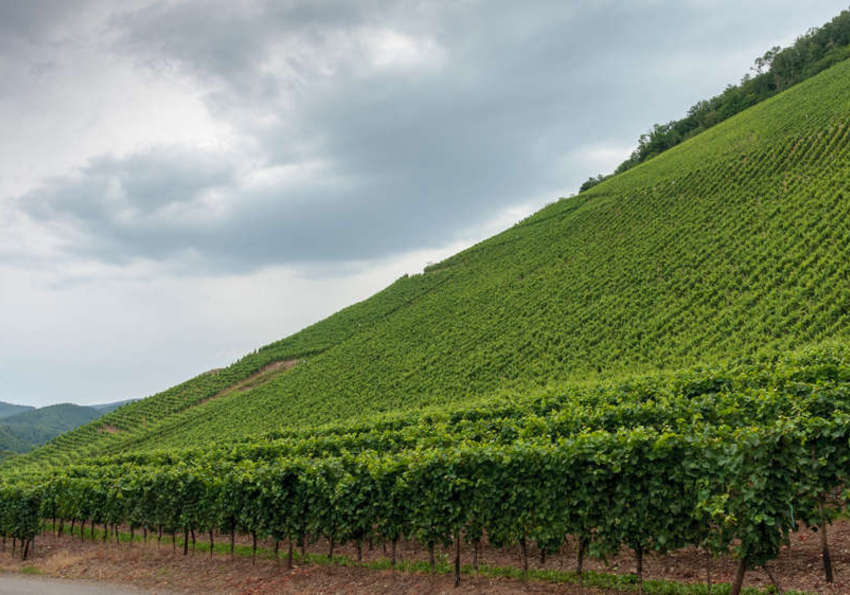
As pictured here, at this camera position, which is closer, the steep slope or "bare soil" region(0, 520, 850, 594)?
"bare soil" region(0, 520, 850, 594)

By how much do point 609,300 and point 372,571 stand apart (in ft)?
117

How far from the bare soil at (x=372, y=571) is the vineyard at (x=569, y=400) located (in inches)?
19.9

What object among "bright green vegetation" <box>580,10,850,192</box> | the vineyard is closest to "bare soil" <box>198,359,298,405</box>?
the vineyard

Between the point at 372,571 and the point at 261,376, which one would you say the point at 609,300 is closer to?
the point at 372,571

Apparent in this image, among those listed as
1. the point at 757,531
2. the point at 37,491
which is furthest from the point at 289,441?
the point at 757,531

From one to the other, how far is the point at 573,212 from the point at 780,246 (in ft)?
120

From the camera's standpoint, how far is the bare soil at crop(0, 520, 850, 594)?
32.0 ft

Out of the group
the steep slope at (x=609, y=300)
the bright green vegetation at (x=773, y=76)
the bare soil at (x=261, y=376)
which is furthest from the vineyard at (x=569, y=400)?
the bright green vegetation at (x=773, y=76)

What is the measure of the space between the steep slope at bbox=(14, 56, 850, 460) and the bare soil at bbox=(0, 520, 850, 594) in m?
19.7

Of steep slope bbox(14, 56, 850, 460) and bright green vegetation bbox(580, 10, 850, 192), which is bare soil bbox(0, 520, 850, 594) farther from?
bright green vegetation bbox(580, 10, 850, 192)

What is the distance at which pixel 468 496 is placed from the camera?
1184 centimetres

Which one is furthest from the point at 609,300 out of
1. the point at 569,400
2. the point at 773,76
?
the point at 773,76

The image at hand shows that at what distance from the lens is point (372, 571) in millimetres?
13000

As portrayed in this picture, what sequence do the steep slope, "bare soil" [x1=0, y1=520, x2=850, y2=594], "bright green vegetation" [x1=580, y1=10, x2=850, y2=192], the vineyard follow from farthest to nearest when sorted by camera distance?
"bright green vegetation" [x1=580, y1=10, x2=850, y2=192] < the steep slope < "bare soil" [x1=0, y1=520, x2=850, y2=594] < the vineyard
